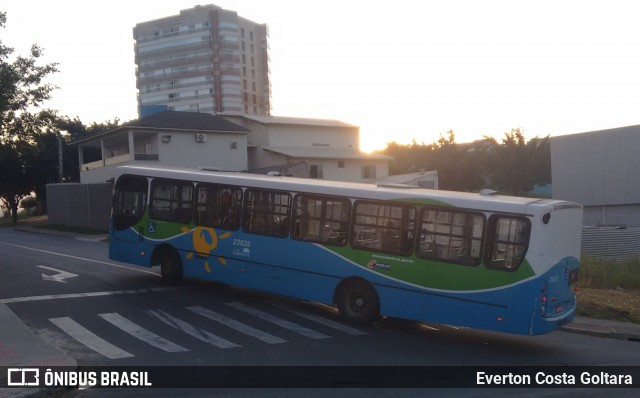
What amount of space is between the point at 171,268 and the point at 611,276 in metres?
12.0

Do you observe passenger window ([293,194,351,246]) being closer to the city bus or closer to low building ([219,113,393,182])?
the city bus

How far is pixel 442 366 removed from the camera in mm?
10562

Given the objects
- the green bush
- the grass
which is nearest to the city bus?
the grass

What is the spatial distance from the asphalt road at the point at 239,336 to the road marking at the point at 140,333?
18 millimetres

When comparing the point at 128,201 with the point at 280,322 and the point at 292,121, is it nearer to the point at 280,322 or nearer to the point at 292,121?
the point at 280,322

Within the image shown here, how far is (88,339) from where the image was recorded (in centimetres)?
1173

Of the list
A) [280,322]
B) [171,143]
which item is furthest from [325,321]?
[171,143]

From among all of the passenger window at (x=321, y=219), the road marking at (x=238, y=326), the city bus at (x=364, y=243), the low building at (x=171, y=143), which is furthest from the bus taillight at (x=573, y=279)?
the low building at (x=171, y=143)

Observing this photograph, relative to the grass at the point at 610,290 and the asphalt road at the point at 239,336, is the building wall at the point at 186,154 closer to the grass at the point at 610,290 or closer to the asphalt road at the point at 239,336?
the asphalt road at the point at 239,336

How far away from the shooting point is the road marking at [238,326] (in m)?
12.1

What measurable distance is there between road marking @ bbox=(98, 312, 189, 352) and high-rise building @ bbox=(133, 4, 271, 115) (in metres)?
84.4

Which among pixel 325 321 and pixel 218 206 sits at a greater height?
pixel 218 206

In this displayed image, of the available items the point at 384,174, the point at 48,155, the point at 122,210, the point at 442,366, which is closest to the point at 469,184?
the point at 384,174

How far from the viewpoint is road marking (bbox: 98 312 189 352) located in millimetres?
11234
